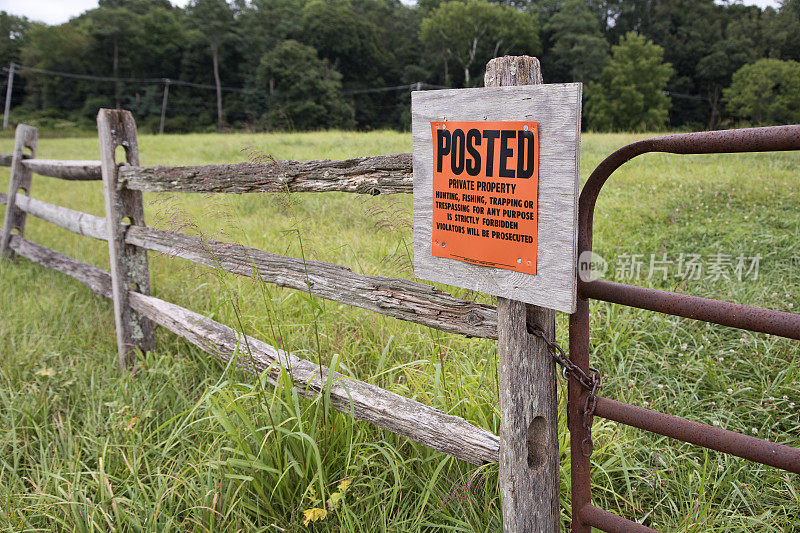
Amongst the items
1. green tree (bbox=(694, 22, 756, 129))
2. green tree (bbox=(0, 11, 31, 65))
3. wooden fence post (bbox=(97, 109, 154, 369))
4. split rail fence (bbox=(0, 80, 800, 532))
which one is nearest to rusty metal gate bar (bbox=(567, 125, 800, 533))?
split rail fence (bbox=(0, 80, 800, 532))

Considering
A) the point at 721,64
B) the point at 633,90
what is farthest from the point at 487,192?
the point at 633,90

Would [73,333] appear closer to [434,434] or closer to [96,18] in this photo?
[434,434]

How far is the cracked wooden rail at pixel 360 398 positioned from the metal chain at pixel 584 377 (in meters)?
0.32

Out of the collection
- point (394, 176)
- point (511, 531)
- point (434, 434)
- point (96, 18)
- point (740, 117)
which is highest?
point (96, 18)

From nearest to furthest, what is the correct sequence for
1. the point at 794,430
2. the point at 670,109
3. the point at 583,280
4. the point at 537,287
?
the point at 537,287
the point at 583,280
the point at 794,430
the point at 670,109

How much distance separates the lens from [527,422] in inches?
66.8

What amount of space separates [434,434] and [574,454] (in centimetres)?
52

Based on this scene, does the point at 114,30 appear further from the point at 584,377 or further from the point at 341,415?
the point at 584,377

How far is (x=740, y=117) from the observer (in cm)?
2519

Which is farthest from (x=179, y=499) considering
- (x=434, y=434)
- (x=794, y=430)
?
(x=794, y=430)

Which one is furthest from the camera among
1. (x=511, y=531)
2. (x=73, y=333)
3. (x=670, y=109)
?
(x=670, y=109)

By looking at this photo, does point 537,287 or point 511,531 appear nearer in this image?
point 537,287

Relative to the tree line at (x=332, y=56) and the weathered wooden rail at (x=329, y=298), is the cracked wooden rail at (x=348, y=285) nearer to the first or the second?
the weathered wooden rail at (x=329, y=298)

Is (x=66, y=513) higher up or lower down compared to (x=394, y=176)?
lower down
